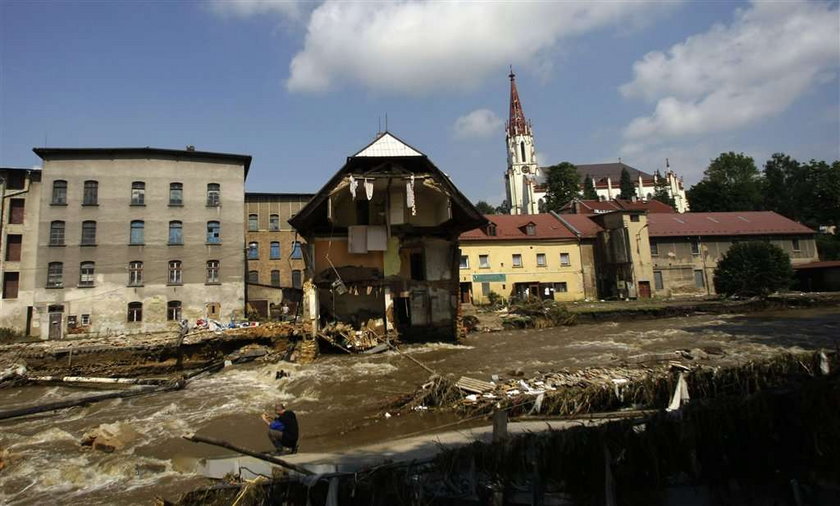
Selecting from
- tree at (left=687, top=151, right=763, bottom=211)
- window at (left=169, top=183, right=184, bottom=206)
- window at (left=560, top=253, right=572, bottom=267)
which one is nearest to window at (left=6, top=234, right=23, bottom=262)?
window at (left=169, top=183, right=184, bottom=206)

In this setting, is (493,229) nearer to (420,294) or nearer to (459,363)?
(420,294)

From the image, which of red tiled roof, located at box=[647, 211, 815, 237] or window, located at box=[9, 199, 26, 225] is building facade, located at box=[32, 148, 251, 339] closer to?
window, located at box=[9, 199, 26, 225]

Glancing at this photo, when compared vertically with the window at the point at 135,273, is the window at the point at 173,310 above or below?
below

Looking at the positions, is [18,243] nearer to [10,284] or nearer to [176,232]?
[10,284]

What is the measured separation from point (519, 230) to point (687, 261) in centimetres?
1525

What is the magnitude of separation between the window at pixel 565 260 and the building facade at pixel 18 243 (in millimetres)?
39357

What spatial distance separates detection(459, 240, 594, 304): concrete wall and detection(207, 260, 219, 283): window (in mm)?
19380

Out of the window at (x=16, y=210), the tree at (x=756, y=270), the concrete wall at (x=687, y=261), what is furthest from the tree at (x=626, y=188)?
the window at (x=16, y=210)

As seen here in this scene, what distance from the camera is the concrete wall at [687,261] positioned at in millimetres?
39219

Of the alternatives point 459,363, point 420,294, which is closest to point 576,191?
point 420,294

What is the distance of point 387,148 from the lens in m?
22.7

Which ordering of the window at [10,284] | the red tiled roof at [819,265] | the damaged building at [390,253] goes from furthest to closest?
the red tiled roof at [819,265], the window at [10,284], the damaged building at [390,253]

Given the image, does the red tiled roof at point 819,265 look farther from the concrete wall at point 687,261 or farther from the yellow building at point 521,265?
the yellow building at point 521,265

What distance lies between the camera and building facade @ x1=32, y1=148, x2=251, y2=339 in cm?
2864
